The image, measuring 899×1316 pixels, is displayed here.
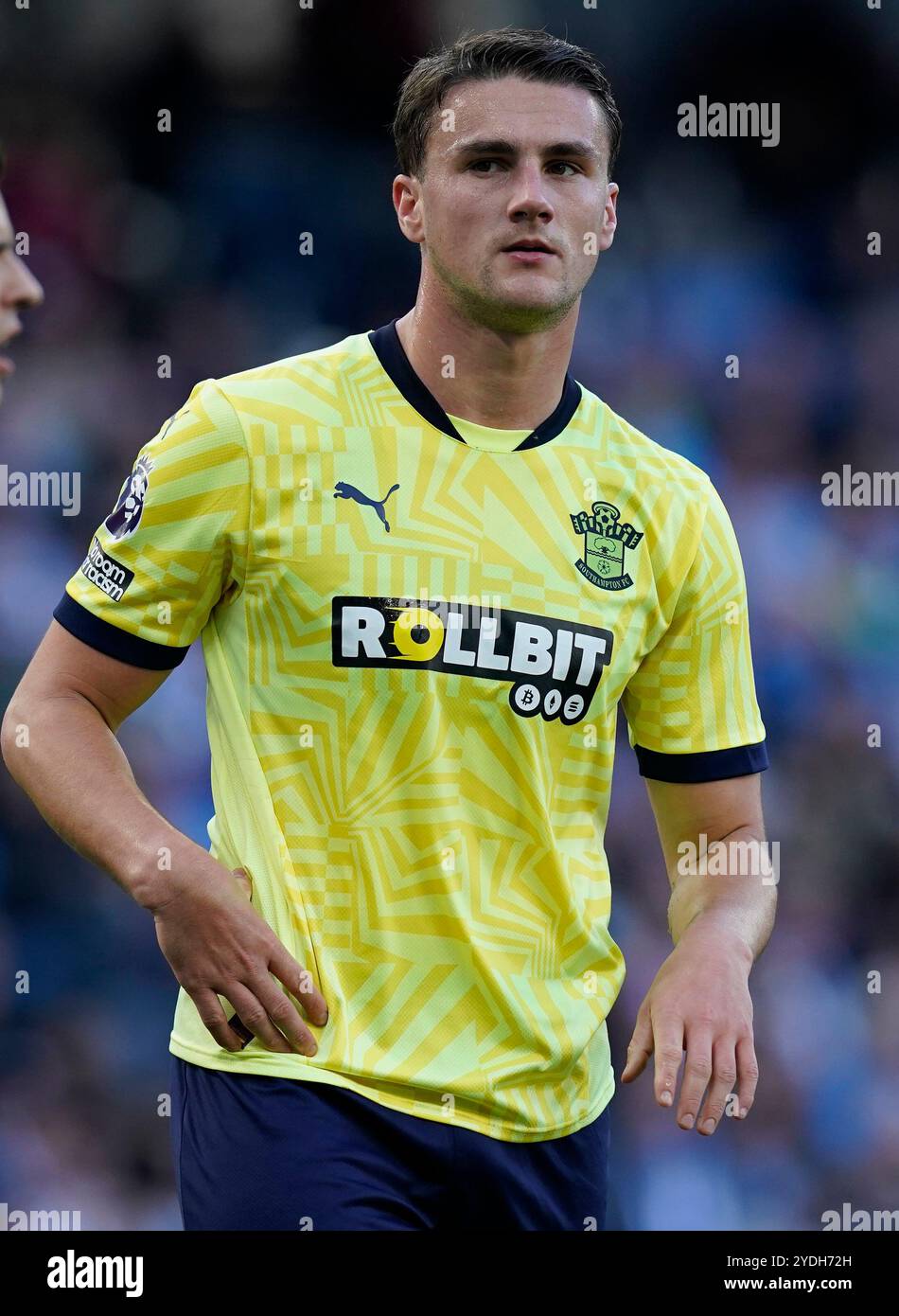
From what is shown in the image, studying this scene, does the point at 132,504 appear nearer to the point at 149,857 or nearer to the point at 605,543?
the point at 149,857

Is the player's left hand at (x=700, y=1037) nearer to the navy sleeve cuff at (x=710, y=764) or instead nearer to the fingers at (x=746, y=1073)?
the fingers at (x=746, y=1073)

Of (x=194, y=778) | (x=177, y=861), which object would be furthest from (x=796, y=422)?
(x=177, y=861)

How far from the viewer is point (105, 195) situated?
6.37 metres

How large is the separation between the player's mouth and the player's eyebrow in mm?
192

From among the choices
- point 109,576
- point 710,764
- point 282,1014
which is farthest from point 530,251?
point 282,1014

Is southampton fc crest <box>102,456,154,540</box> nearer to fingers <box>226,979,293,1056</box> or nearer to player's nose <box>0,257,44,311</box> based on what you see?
fingers <box>226,979,293,1056</box>

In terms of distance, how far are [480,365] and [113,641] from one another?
2.86 ft

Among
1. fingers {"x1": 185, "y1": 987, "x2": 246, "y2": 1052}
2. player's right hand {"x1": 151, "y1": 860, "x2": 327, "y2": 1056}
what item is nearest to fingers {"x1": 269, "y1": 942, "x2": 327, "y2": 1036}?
player's right hand {"x1": 151, "y1": 860, "x2": 327, "y2": 1056}

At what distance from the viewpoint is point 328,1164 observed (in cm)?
280

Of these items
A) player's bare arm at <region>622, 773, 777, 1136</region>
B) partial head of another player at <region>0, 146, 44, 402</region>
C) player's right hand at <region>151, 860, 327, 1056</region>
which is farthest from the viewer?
player's bare arm at <region>622, 773, 777, 1136</region>

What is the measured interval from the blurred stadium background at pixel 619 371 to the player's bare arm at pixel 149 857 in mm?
2987

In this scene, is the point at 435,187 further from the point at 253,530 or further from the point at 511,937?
the point at 511,937

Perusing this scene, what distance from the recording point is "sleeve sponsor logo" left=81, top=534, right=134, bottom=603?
2.98 m

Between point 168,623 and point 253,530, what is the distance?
0.23 meters
